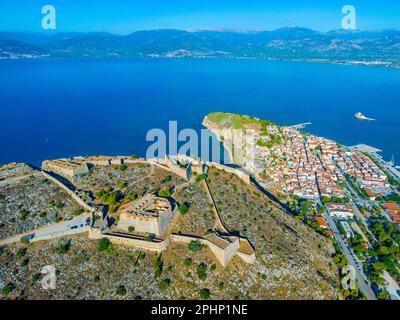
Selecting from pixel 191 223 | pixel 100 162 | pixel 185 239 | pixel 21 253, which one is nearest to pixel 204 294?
pixel 185 239

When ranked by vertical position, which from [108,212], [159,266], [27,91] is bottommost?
[159,266]

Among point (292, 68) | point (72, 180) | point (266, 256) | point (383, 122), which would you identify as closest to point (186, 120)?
point (383, 122)

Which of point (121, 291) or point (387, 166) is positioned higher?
point (387, 166)

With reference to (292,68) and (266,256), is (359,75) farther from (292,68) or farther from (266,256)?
(266,256)

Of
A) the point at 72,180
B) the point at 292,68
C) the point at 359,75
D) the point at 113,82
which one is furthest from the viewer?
the point at 292,68

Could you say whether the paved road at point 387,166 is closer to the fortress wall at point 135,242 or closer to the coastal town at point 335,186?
the coastal town at point 335,186

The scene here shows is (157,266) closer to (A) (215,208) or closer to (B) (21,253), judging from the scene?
(A) (215,208)

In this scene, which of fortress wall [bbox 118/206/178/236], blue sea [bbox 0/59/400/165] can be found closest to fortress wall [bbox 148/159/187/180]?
fortress wall [bbox 118/206/178/236]
